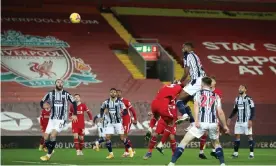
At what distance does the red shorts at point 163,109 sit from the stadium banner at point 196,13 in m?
16.9

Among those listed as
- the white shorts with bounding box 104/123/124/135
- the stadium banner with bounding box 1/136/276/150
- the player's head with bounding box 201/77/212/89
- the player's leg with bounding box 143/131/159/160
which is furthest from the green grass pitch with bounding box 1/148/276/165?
the stadium banner with bounding box 1/136/276/150

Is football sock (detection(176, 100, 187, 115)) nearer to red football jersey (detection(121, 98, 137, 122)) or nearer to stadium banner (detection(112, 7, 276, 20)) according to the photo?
red football jersey (detection(121, 98, 137, 122))

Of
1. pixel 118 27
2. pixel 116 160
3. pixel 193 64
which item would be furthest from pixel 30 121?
pixel 193 64

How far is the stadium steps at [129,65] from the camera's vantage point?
110 feet

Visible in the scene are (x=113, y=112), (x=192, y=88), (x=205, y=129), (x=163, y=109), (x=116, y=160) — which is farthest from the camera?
(x=113, y=112)

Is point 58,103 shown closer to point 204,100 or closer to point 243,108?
point 204,100

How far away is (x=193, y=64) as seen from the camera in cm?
1766

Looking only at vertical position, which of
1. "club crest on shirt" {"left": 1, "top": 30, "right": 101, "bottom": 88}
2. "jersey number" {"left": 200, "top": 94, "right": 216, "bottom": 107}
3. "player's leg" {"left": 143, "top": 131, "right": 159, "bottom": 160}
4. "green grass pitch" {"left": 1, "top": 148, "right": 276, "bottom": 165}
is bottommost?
"green grass pitch" {"left": 1, "top": 148, "right": 276, "bottom": 165}

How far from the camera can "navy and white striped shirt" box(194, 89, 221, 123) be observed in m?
14.8

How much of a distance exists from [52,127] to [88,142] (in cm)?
918

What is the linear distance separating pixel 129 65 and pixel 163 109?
1430 cm

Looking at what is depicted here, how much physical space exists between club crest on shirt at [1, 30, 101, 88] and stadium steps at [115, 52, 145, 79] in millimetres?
2012

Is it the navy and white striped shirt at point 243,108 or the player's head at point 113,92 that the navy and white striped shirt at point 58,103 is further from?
the navy and white striped shirt at point 243,108

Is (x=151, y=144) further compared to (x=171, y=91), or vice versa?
(x=171, y=91)
